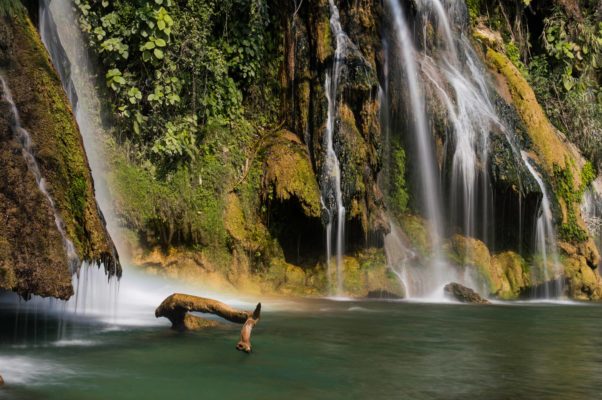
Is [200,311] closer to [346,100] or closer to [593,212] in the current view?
[346,100]

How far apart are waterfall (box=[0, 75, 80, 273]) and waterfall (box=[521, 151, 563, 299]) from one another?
13803mm

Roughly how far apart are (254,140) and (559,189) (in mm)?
8385

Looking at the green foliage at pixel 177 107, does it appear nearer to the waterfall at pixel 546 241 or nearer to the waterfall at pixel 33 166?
the waterfall at pixel 546 241

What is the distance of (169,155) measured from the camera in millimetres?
16219

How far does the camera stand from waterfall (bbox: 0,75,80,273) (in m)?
7.57

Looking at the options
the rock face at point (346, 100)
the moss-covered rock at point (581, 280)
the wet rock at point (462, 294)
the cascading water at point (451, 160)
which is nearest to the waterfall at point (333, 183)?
the rock face at point (346, 100)

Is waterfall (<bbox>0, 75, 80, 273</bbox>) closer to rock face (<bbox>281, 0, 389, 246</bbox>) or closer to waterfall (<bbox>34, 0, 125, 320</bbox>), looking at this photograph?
waterfall (<bbox>34, 0, 125, 320</bbox>)

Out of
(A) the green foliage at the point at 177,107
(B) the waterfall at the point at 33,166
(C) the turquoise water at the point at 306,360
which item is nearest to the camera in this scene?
(C) the turquoise water at the point at 306,360

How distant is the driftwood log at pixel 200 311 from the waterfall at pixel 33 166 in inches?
76.0

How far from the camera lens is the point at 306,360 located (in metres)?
8.10

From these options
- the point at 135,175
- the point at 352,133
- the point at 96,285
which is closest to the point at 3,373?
the point at 96,285

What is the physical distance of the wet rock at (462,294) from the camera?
16125 mm

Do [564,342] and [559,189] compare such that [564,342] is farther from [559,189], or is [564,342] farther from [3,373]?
[559,189]

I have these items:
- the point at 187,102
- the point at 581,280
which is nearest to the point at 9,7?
the point at 187,102
